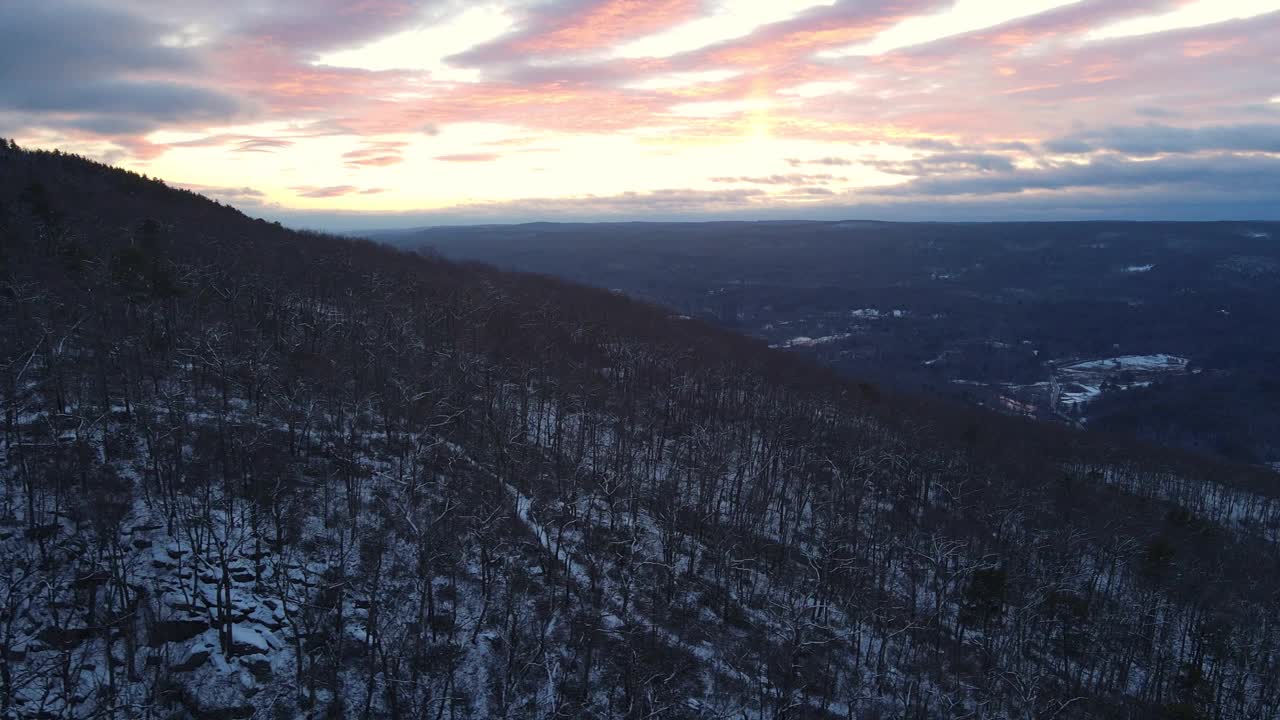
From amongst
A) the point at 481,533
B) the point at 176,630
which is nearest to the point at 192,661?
the point at 176,630

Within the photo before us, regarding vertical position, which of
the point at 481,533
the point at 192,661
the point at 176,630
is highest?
the point at 481,533

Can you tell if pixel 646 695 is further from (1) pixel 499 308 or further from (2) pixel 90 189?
(2) pixel 90 189

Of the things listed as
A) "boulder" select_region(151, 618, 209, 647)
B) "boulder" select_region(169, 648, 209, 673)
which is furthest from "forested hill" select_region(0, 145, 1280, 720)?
"boulder" select_region(151, 618, 209, 647)

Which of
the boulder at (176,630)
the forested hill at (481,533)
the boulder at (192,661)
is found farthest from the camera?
the forested hill at (481,533)

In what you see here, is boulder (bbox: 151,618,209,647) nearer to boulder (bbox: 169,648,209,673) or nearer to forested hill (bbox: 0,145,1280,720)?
forested hill (bbox: 0,145,1280,720)

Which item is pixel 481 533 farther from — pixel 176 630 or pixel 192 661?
pixel 176 630

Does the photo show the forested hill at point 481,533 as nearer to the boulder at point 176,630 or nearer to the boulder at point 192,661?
the boulder at point 192,661

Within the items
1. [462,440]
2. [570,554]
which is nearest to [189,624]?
[570,554]

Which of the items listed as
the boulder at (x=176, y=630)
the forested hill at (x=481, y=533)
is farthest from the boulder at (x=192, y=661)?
the boulder at (x=176, y=630)
